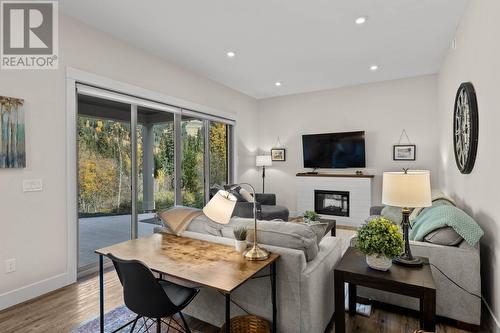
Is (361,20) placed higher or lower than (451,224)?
higher

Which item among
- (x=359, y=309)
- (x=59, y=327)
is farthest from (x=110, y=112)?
(x=359, y=309)

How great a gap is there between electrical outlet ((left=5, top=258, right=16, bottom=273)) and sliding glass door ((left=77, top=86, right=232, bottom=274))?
27.0 inches

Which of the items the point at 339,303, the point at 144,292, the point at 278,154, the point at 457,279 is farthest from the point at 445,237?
the point at 278,154

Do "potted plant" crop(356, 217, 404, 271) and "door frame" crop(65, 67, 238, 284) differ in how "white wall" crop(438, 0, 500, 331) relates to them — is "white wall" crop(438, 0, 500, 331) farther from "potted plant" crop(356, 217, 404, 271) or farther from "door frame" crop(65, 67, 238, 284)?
"door frame" crop(65, 67, 238, 284)

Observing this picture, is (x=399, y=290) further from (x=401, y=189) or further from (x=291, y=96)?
(x=291, y=96)

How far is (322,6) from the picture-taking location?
2.83 meters

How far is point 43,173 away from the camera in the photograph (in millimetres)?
2793

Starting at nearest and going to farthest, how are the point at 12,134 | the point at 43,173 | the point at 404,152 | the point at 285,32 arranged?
the point at 12,134, the point at 43,173, the point at 285,32, the point at 404,152

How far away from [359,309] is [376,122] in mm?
4107

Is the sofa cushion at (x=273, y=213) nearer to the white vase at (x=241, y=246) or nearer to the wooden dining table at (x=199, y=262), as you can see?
the wooden dining table at (x=199, y=262)

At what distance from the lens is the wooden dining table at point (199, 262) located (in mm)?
1515

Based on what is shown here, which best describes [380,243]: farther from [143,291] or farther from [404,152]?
[404,152]

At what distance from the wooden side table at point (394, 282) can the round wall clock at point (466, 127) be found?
1354mm

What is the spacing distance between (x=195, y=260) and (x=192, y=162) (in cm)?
331
